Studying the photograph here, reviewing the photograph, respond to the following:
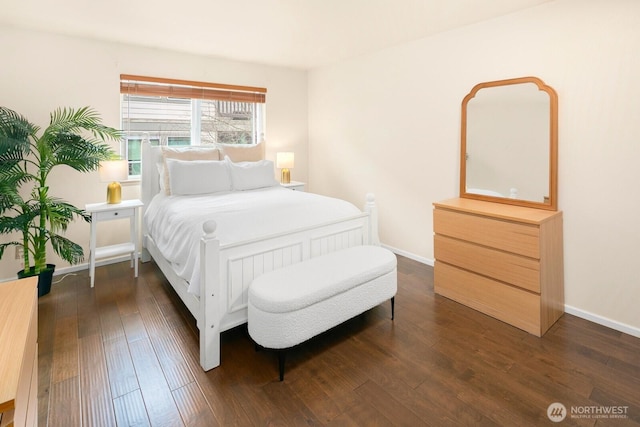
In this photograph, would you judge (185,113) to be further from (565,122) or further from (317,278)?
(565,122)

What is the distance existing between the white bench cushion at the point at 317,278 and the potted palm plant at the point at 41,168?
6.42 ft

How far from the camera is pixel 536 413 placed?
61.8 inches

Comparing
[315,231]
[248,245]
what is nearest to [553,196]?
[315,231]

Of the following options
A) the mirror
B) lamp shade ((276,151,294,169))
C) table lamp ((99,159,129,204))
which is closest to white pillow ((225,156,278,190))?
lamp shade ((276,151,294,169))

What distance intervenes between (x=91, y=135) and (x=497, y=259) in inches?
152

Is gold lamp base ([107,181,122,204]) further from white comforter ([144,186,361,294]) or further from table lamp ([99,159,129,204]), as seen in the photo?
white comforter ([144,186,361,294])

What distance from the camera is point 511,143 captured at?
271 cm

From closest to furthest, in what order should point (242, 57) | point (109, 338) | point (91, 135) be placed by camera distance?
point (109, 338)
point (91, 135)
point (242, 57)

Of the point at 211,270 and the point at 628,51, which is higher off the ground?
the point at 628,51

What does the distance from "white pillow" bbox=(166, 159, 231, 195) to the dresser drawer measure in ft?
1.54

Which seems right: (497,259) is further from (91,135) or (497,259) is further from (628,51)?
(91,135)

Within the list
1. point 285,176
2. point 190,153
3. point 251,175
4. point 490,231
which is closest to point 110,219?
point 190,153

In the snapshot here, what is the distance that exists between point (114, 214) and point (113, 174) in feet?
1.25

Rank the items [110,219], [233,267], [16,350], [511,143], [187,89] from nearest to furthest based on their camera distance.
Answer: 1. [16,350]
2. [233,267]
3. [511,143]
4. [110,219]
5. [187,89]
